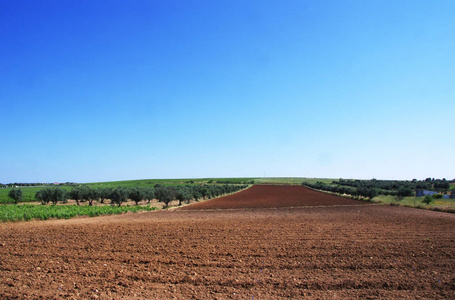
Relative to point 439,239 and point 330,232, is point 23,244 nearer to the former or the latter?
point 330,232

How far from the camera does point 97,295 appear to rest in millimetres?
8328

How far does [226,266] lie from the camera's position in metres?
11.4

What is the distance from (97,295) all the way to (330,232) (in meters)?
16.3

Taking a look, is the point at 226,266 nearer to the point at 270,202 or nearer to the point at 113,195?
the point at 270,202

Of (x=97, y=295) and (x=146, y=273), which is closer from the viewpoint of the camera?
(x=97, y=295)

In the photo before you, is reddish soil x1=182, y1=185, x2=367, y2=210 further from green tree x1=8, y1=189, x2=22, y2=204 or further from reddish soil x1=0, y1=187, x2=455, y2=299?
green tree x1=8, y1=189, x2=22, y2=204

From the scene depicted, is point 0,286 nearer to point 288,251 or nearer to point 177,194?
point 288,251

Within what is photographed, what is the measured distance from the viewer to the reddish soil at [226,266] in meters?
8.83

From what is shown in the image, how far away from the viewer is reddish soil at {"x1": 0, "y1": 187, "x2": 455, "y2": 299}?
29.0ft

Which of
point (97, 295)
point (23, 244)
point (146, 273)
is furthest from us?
point (23, 244)

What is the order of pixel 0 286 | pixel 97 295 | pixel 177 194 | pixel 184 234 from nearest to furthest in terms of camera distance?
1. pixel 97 295
2. pixel 0 286
3. pixel 184 234
4. pixel 177 194

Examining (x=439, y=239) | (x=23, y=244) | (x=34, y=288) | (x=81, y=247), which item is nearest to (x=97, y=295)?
(x=34, y=288)

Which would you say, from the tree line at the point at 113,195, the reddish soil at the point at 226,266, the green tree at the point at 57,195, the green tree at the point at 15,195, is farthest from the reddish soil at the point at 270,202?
the green tree at the point at 15,195

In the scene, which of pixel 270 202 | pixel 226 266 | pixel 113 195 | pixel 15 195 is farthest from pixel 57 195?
pixel 226 266
